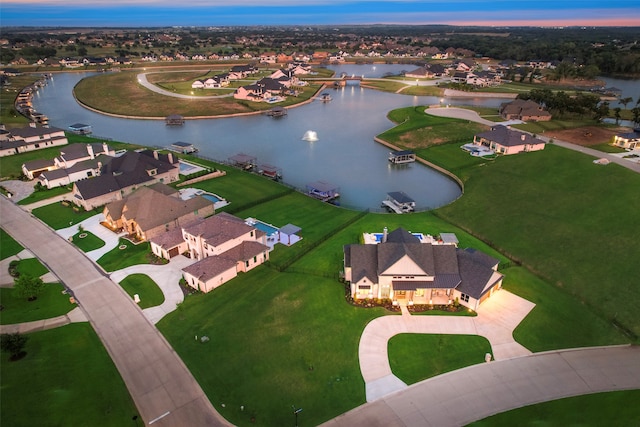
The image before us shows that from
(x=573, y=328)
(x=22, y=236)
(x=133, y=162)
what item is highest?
(x=133, y=162)

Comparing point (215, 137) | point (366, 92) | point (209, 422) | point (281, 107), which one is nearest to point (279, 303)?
point (209, 422)

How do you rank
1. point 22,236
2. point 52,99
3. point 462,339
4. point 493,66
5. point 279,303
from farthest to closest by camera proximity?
point 493,66, point 52,99, point 22,236, point 279,303, point 462,339

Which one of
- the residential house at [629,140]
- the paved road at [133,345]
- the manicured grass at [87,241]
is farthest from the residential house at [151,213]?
the residential house at [629,140]

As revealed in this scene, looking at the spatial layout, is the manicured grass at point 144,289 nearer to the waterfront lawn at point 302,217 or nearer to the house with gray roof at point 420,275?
the waterfront lawn at point 302,217

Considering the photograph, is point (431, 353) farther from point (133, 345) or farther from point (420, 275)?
point (133, 345)

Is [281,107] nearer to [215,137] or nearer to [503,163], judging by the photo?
[215,137]

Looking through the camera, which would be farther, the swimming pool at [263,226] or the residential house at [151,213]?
the swimming pool at [263,226]
